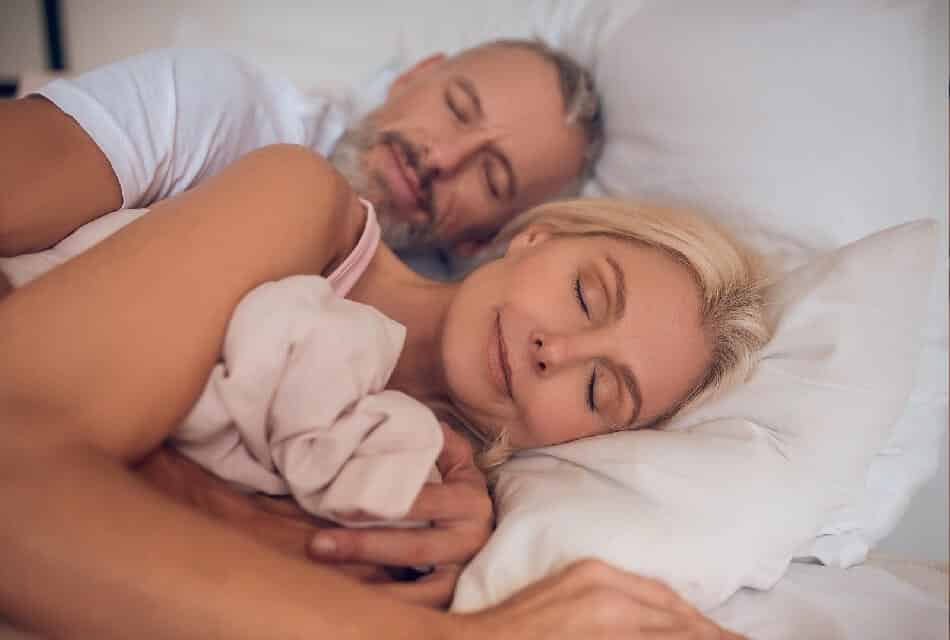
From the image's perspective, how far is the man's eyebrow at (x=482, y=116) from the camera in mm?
1510

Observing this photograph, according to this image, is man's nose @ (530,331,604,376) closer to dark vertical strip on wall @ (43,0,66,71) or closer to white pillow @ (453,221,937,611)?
white pillow @ (453,221,937,611)

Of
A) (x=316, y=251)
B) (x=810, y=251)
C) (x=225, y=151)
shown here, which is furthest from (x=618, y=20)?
(x=316, y=251)

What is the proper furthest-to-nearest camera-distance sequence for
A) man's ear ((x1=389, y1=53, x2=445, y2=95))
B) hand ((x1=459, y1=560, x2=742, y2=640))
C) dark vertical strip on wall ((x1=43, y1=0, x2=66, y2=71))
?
dark vertical strip on wall ((x1=43, y1=0, x2=66, y2=71))
man's ear ((x1=389, y1=53, x2=445, y2=95))
hand ((x1=459, y1=560, x2=742, y2=640))

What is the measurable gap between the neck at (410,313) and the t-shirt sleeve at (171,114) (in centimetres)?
35

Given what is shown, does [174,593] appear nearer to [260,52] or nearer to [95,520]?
[95,520]

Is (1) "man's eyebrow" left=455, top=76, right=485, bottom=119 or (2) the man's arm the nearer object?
(2) the man's arm

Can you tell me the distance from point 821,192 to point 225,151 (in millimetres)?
954

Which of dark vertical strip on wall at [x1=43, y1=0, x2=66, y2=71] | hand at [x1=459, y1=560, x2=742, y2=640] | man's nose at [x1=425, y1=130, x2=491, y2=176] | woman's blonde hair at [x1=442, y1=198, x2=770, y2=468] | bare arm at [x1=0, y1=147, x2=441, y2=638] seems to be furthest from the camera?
dark vertical strip on wall at [x1=43, y1=0, x2=66, y2=71]

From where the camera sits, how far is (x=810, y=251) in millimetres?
1199

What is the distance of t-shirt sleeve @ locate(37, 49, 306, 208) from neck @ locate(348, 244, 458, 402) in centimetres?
35

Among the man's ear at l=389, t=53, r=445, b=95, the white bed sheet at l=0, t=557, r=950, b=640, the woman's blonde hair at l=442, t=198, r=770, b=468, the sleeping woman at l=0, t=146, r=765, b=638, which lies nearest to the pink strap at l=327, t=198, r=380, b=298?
the sleeping woman at l=0, t=146, r=765, b=638

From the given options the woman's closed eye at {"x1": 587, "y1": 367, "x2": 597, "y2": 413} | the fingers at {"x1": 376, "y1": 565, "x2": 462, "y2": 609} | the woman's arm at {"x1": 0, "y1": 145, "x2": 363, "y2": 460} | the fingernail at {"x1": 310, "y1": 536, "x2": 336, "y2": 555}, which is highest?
the woman's arm at {"x1": 0, "y1": 145, "x2": 363, "y2": 460}

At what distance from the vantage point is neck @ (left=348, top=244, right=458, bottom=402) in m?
1.09

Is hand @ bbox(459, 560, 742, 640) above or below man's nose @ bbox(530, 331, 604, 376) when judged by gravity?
below
